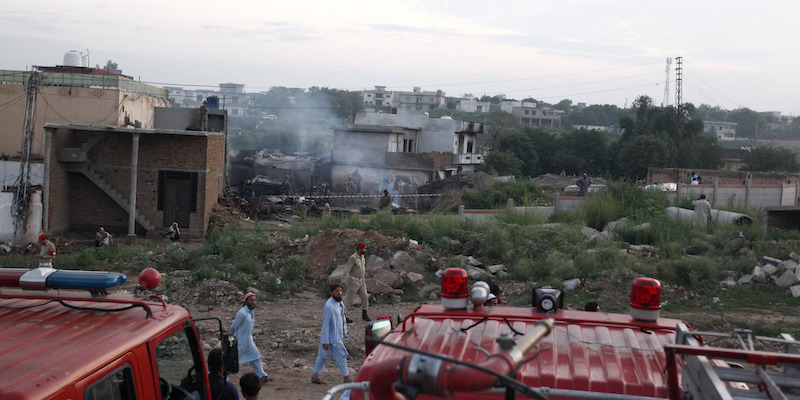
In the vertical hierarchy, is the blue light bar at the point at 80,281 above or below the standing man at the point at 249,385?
above

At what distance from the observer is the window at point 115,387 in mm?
3590

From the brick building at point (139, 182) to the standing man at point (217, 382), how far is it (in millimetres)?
17780

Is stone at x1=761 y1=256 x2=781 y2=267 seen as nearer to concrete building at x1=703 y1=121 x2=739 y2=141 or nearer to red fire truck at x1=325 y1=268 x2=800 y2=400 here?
red fire truck at x1=325 y1=268 x2=800 y2=400

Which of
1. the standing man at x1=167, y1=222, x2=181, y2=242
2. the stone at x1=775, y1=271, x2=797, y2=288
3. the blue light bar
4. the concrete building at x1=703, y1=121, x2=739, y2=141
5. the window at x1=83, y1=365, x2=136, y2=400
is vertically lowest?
the standing man at x1=167, y1=222, x2=181, y2=242

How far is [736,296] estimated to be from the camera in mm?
14586

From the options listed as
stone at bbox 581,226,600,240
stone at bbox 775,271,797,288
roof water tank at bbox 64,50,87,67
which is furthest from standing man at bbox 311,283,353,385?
roof water tank at bbox 64,50,87,67

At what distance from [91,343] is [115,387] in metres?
0.27

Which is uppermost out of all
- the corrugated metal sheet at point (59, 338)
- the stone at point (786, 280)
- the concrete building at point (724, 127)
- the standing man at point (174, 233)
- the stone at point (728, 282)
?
the concrete building at point (724, 127)

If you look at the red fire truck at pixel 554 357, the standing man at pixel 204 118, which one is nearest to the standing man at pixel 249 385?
the red fire truck at pixel 554 357

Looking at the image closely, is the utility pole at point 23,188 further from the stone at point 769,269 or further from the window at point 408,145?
the window at point 408,145

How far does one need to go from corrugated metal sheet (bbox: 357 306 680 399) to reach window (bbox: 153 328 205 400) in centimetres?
137

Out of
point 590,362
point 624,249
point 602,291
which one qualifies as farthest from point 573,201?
point 590,362

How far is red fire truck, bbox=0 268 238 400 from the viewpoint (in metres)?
3.42

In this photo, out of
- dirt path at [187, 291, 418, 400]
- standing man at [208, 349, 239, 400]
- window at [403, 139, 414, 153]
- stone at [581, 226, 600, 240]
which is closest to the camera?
standing man at [208, 349, 239, 400]
